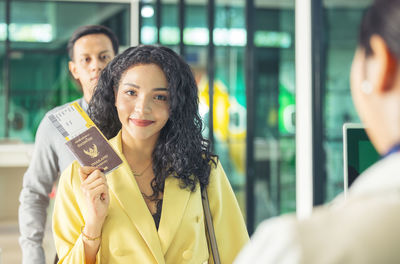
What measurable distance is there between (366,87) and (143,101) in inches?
43.1

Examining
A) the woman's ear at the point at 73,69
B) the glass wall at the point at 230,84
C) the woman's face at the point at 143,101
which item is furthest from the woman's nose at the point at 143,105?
the glass wall at the point at 230,84

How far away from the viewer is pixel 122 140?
1849 mm

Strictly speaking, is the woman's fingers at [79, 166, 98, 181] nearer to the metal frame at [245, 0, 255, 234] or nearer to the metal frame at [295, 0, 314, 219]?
the metal frame at [295, 0, 314, 219]

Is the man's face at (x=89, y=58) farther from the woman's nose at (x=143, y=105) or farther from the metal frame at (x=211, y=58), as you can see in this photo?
the metal frame at (x=211, y=58)

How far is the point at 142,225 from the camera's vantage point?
168 centimetres

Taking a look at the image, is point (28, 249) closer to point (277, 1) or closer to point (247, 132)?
point (247, 132)

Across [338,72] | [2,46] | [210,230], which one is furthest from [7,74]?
[210,230]

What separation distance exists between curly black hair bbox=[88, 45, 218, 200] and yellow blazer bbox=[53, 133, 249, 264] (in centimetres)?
5

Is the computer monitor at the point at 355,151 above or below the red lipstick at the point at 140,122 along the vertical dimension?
below

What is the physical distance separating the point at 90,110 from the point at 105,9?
20.8 ft

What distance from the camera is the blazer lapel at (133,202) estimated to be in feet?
5.45

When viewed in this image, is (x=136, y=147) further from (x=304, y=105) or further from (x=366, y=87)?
(x=304, y=105)

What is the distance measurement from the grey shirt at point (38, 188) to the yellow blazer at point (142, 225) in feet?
2.02

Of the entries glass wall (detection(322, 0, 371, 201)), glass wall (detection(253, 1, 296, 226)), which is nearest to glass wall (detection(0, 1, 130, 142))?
glass wall (detection(253, 1, 296, 226))
